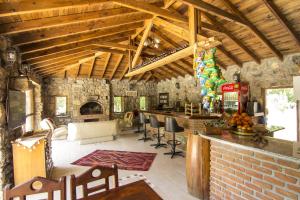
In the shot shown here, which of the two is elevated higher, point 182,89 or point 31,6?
point 31,6

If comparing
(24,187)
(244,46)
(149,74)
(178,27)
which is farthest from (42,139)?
(149,74)

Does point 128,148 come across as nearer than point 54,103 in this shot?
Yes

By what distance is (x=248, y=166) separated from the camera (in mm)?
2037

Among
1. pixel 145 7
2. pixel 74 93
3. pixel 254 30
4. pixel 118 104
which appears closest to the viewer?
pixel 145 7

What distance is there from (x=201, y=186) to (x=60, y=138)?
602 cm

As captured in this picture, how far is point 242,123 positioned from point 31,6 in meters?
3.38

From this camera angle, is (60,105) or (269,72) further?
(60,105)

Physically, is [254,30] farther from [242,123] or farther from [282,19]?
[242,123]

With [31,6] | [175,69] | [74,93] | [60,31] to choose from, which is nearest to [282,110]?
[175,69]

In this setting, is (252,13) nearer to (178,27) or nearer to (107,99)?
(178,27)

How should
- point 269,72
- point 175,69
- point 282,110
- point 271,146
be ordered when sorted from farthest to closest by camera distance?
1. point 175,69
2. point 282,110
3. point 269,72
4. point 271,146

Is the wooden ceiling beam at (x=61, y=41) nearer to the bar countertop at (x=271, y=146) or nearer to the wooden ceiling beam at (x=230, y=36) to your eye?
the wooden ceiling beam at (x=230, y=36)

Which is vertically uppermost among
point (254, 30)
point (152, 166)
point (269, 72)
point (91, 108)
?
point (254, 30)

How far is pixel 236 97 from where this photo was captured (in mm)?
5855
